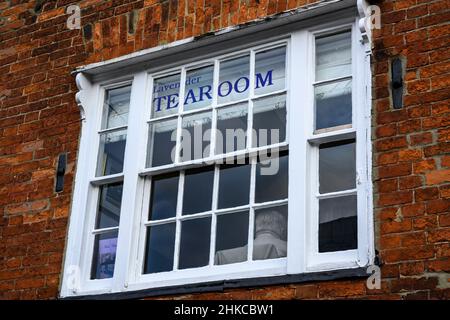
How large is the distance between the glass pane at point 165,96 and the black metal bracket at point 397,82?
1780mm

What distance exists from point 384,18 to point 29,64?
126 inches

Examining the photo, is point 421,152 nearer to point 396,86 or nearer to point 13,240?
point 396,86

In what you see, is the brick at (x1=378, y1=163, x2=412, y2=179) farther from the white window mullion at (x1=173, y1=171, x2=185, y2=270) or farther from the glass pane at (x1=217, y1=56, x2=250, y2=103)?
the white window mullion at (x1=173, y1=171, x2=185, y2=270)

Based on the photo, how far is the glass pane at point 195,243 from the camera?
5.89m

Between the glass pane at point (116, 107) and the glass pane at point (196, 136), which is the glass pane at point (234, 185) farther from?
the glass pane at point (116, 107)

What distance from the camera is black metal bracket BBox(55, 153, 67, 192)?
6.62 m

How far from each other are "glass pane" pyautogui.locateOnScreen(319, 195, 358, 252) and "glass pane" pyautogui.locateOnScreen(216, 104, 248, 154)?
2.77 ft

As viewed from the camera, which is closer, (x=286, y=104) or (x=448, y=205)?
(x=448, y=205)

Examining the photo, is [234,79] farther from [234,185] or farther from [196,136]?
[234,185]

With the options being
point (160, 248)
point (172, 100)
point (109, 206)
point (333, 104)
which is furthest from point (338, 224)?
point (109, 206)

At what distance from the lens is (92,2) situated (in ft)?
23.5

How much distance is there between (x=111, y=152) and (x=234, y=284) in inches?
70.5

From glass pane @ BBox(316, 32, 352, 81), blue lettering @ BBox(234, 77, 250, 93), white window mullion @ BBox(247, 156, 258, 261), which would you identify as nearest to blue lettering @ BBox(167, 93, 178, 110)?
blue lettering @ BBox(234, 77, 250, 93)
